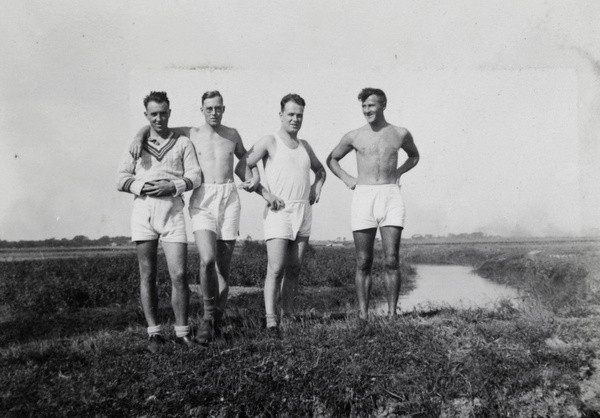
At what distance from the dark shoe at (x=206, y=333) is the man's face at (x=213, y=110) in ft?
5.95

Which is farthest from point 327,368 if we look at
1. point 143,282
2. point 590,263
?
point 590,263

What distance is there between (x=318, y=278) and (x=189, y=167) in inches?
560

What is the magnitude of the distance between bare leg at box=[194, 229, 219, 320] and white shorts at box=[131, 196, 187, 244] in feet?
0.62

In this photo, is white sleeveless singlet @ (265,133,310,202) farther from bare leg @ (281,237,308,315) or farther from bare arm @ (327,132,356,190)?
bare arm @ (327,132,356,190)

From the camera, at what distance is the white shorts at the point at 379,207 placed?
15.2ft

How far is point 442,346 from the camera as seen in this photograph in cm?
402

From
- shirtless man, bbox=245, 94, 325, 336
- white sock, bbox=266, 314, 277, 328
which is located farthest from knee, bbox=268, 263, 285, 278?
white sock, bbox=266, 314, 277, 328

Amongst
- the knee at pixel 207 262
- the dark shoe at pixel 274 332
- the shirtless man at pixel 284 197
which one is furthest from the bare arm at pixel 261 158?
the dark shoe at pixel 274 332

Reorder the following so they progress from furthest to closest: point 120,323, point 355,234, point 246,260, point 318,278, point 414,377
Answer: point 246,260, point 318,278, point 120,323, point 355,234, point 414,377

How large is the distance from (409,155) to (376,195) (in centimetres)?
66

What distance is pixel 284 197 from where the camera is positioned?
4.44m

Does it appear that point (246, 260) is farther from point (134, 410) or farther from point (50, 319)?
point (134, 410)

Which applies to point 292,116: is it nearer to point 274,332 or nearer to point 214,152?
point 214,152

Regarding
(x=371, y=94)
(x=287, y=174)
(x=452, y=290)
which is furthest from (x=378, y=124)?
(x=452, y=290)
